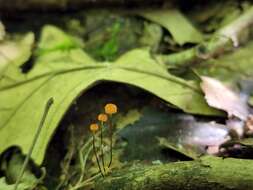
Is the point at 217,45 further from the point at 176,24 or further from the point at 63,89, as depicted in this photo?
the point at 63,89

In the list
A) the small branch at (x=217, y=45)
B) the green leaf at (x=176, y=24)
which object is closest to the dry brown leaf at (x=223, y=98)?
the small branch at (x=217, y=45)

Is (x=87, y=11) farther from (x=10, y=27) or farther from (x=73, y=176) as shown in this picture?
(x=73, y=176)

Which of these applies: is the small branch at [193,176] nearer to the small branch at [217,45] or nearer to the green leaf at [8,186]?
the green leaf at [8,186]

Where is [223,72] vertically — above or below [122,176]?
above

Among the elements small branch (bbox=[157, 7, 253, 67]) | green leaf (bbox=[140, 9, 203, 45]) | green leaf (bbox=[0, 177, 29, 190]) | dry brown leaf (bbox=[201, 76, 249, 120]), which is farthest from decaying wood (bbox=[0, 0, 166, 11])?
green leaf (bbox=[0, 177, 29, 190])

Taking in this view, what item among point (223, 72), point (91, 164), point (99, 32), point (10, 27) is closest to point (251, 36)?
point (223, 72)

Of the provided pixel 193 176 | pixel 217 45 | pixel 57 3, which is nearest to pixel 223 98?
pixel 217 45
